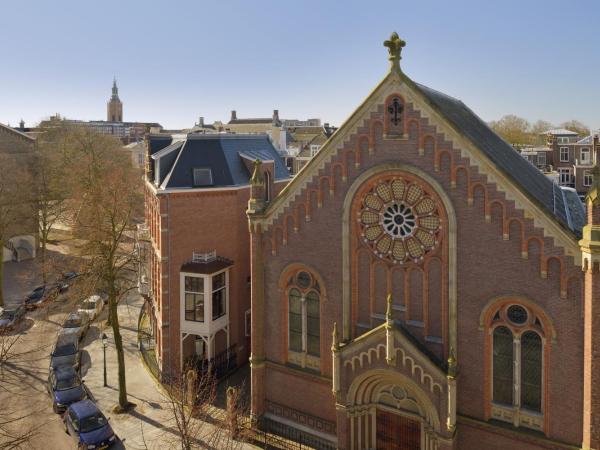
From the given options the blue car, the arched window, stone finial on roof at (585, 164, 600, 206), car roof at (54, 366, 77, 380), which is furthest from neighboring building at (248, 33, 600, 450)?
car roof at (54, 366, 77, 380)

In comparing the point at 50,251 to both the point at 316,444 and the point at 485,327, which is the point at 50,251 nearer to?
the point at 316,444

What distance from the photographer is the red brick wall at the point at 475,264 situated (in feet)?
51.6

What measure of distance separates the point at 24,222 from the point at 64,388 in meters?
31.4

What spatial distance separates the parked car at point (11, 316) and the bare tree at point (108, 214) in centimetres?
645

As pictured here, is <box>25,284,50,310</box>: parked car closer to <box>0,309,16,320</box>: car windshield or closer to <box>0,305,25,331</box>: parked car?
<box>0,305,25,331</box>: parked car

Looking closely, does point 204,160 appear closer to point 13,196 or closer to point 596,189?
point 596,189

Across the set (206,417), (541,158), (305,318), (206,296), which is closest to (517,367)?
(305,318)

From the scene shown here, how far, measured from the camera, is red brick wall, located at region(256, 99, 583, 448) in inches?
619

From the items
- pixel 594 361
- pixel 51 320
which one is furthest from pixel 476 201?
pixel 51 320

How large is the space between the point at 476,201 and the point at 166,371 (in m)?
19.5

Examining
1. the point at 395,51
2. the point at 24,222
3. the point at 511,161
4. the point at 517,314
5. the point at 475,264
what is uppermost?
the point at 395,51

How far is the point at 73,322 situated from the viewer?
35.7m

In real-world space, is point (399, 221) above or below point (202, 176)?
below

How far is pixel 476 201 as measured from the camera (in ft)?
55.9
